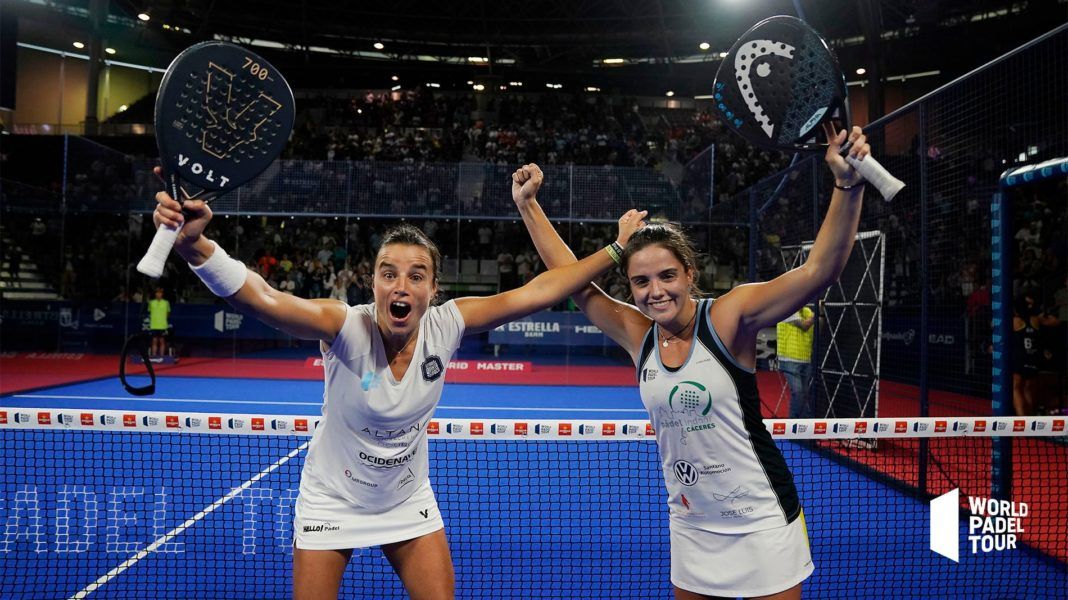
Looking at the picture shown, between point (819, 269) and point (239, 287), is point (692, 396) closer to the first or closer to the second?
point (819, 269)

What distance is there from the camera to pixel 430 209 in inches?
709

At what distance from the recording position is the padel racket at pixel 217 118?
90.2 inches

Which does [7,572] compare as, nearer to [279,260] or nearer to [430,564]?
[430,564]

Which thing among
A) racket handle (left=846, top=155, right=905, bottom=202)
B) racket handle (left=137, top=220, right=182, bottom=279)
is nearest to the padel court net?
racket handle (left=137, top=220, right=182, bottom=279)

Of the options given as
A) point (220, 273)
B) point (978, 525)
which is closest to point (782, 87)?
point (220, 273)

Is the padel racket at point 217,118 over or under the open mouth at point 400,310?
over

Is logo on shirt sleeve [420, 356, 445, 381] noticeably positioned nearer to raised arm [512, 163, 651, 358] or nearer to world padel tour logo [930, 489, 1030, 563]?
raised arm [512, 163, 651, 358]

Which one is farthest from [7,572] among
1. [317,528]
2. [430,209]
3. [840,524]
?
[430,209]

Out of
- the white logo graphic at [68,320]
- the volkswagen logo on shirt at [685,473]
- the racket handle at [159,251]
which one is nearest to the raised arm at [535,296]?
the volkswagen logo on shirt at [685,473]

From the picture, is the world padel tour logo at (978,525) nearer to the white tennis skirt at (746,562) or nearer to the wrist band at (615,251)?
the white tennis skirt at (746,562)

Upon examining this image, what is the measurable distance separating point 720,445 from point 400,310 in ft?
4.47

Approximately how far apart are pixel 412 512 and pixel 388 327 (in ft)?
2.64

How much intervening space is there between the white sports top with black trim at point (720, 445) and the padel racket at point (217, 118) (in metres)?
1.69

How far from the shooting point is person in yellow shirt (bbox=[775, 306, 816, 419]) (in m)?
10.0
